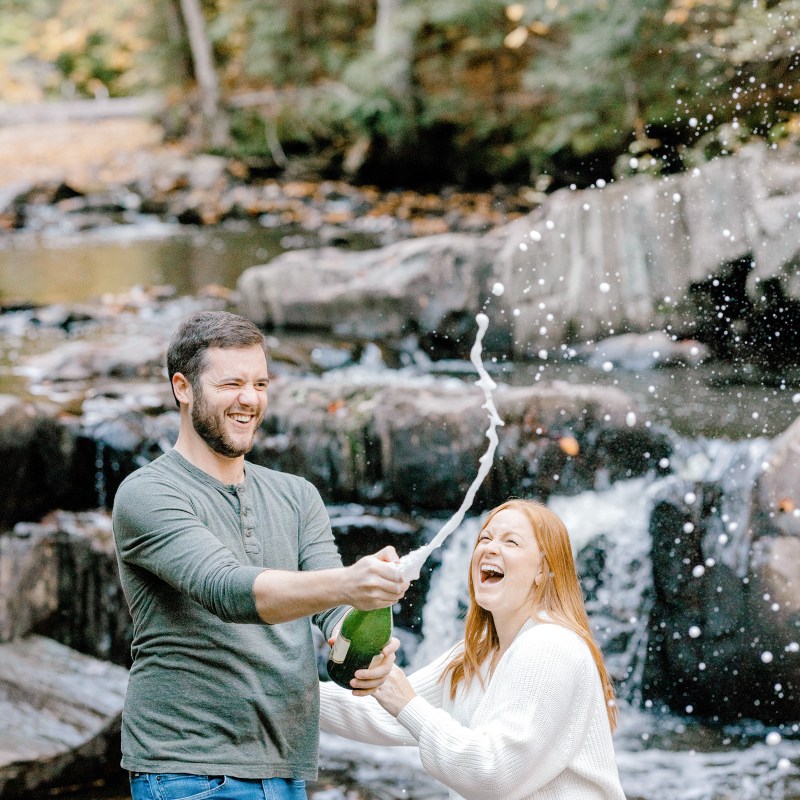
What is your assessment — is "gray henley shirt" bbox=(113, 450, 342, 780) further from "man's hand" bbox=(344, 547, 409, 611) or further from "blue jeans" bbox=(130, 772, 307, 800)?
"man's hand" bbox=(344, 547, 409, 611)

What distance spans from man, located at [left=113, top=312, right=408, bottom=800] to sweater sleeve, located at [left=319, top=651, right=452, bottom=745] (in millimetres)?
217

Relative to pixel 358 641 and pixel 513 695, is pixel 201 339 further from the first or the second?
pixel 513 695

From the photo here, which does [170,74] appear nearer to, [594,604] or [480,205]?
[480,205]

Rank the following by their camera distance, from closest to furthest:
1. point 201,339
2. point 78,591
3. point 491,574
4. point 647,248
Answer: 1. point 201,339
2. point 491,574
3. point 78,591
4. point 647,248

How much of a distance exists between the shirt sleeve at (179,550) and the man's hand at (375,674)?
39 cm

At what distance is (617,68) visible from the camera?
1398cm

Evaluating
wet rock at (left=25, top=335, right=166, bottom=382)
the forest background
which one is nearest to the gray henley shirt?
wet rock at (left=25, top=335, right=166, bottom=382)

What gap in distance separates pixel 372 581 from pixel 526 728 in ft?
1.78

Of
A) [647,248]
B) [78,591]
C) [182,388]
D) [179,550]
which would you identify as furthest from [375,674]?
[647,248]

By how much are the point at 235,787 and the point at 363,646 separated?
40cm

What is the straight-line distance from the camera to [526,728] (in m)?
2.27

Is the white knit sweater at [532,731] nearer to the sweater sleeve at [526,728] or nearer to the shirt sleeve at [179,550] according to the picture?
the sweater sleeve at [526,728]

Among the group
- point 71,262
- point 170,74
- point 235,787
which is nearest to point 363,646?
point 235,787

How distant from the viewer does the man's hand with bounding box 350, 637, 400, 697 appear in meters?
2.38
